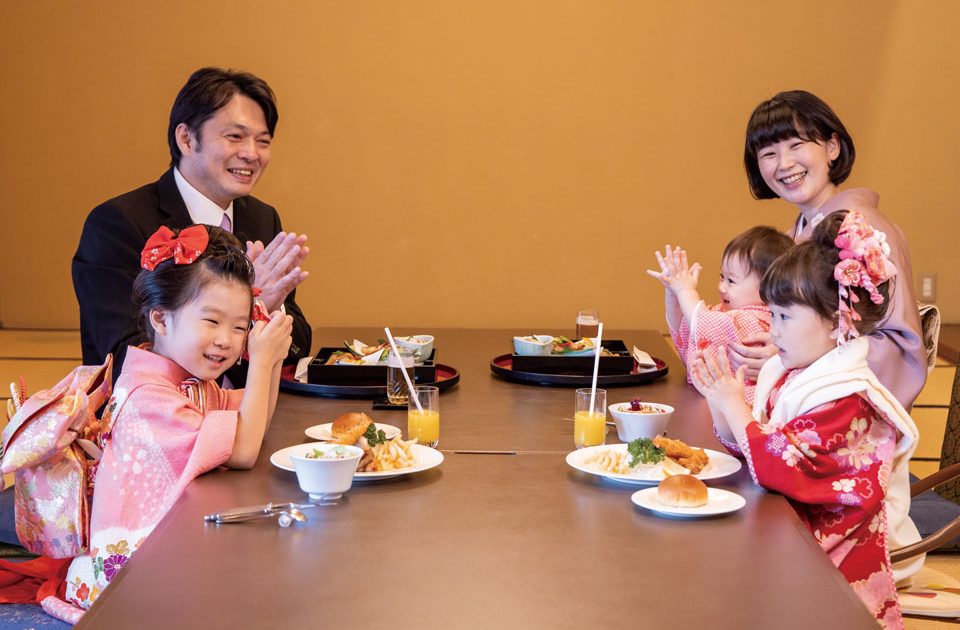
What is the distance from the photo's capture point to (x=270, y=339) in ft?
6.35

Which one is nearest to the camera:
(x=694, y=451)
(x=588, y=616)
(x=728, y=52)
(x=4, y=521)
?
(x=588, y=616)

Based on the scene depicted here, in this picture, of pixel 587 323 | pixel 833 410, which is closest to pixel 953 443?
pixel 587 323

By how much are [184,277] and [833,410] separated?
1.13 metres

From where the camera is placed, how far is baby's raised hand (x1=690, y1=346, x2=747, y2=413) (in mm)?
1809

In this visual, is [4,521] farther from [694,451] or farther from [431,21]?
[431,21]

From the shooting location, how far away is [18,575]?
1880mm

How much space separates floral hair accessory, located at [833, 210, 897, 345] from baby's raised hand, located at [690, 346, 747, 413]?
0.64ft

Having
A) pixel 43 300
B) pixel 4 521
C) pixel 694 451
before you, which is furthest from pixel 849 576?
pixel 43 300

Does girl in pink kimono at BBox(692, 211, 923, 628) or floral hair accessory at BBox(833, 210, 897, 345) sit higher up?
floral hair accessory at BBox(833, 210, 897, 345)

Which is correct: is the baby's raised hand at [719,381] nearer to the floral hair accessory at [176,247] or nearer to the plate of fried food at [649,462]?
the plate of fried food at [649,462]

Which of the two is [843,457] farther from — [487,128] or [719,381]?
[487,128]

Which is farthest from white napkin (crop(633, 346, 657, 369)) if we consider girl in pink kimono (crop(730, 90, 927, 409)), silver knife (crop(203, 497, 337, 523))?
silver knife (crop(203, 497, 337, 523))

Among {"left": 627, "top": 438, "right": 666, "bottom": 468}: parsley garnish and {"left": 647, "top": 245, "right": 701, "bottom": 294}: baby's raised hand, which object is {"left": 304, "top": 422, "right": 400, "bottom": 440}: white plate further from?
{"left": 647, "top": 245, "right": 701, "bottom": 294}: baby's raised hand

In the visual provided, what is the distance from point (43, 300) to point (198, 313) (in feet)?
15.1
